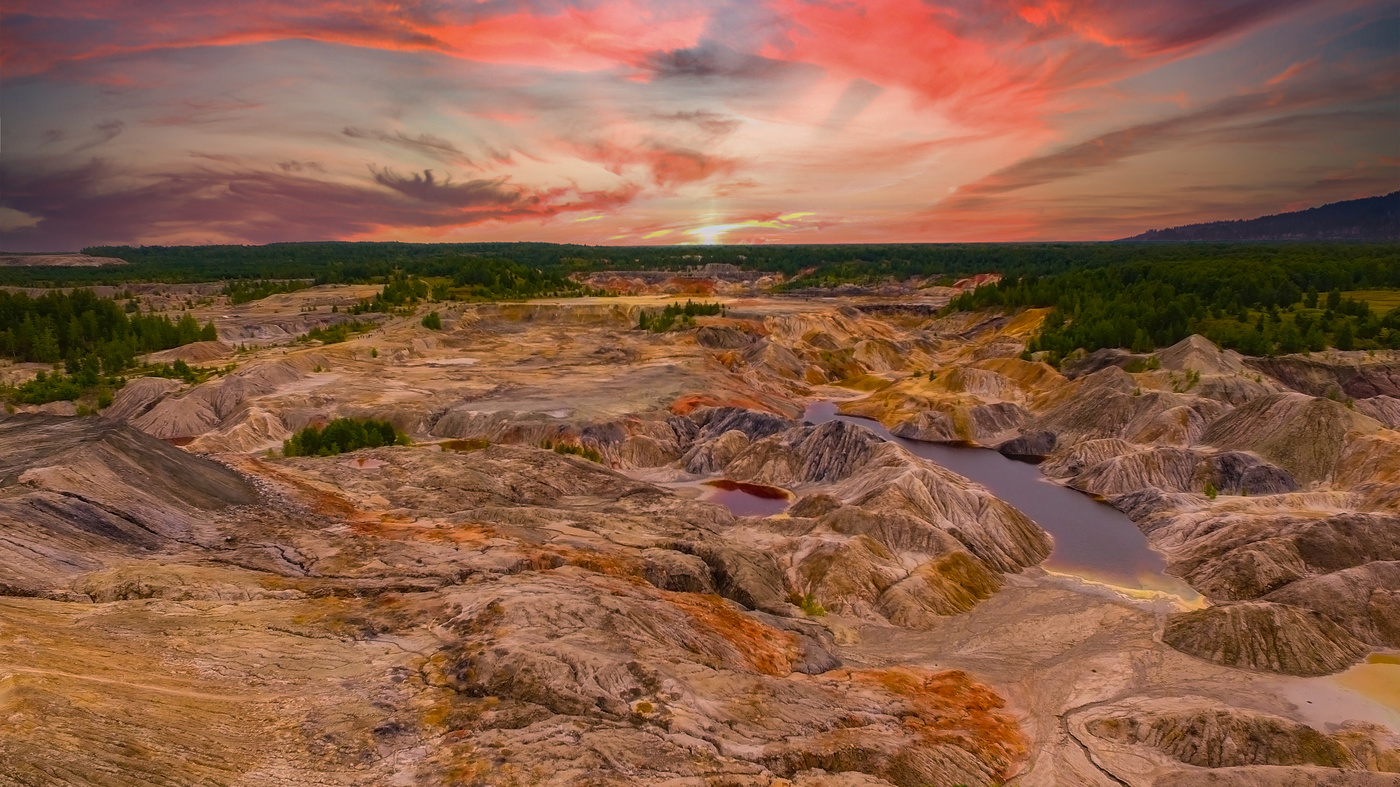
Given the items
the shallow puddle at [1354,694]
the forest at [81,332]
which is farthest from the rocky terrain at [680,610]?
the forest at [81,332]

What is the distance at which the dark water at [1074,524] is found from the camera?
3806cm

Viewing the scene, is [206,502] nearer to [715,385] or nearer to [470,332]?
[715,385]

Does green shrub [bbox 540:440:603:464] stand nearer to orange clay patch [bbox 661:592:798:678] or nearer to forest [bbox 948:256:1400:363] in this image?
orange clay patch [bbox 661:592:798:678]

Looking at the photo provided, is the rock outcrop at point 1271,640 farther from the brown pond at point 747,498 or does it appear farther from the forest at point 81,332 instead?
the forest at point 81,332

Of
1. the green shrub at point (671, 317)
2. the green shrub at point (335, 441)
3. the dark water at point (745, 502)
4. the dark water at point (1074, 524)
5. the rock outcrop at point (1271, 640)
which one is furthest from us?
the green shrub at point (671, 317)

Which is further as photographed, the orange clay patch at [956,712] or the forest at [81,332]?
the forest at [81,332]

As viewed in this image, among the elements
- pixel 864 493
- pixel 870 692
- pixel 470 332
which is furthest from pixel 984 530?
pixel 470 332

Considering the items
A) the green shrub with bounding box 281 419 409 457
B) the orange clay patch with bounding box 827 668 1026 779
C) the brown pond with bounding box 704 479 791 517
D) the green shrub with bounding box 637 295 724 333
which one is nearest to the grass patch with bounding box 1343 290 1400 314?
the brown pond with bounding box 704 479 791 517

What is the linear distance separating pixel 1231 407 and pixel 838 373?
49.7 m

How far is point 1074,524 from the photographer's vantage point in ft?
152

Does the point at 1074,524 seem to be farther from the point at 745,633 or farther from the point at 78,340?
the point at 78,340

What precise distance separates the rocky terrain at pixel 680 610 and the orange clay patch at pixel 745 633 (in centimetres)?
17

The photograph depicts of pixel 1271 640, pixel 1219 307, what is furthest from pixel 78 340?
pixel 1219 307

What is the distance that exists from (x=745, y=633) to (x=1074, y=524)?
96.7 feet
